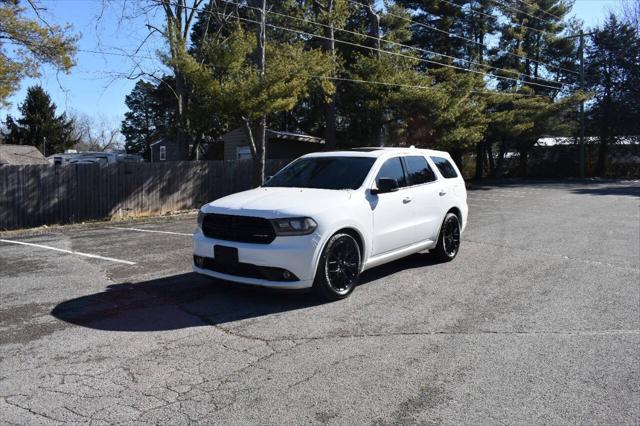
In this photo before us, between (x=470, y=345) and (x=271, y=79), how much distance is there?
13705mm

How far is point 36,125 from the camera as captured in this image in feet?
155

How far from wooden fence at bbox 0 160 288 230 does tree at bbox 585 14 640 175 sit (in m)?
31.3

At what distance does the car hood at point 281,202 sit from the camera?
19.1 ft

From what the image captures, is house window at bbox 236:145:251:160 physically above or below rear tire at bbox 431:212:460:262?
above

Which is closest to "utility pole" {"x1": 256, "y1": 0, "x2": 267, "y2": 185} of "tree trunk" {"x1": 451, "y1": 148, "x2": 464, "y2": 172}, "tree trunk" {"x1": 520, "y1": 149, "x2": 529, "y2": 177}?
"tree trunk" {"x1": 451, "y1": 148, "x2": 464, "y2": 172}

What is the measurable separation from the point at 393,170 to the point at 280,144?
20853 millimetres

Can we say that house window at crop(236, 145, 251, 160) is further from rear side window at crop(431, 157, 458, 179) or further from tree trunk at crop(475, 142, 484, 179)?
rear side window at crop(431, 157, 458, 179)

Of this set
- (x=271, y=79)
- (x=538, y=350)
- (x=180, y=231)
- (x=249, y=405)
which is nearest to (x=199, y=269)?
(x=249, y=405)

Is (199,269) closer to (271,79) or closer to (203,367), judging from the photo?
(203,367)

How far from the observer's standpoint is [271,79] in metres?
17.1

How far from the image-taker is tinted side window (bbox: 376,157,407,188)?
7.23 meters

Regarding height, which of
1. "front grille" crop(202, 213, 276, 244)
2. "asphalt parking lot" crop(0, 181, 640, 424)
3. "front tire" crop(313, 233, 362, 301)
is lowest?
"asphalt parking lot" crop(0, 181, 640, 424)

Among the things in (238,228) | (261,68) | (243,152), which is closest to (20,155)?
(243,152)

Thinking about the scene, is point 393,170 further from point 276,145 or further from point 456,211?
point 276,145
